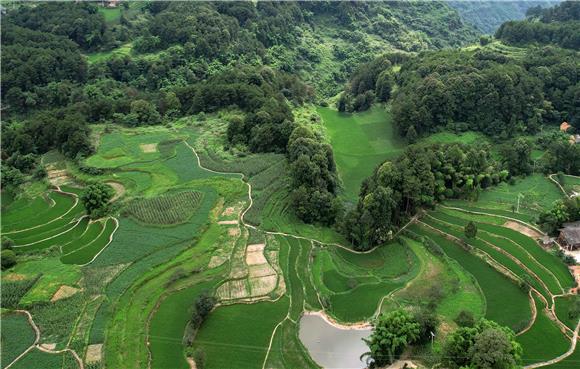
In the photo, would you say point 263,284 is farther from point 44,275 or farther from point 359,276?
point 44,275

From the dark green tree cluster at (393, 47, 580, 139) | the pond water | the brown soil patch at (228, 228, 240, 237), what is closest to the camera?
the pond water

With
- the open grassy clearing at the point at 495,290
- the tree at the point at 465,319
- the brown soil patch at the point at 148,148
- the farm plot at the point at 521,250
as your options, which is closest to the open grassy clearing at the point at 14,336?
the brown soil patch at the point at 148,148

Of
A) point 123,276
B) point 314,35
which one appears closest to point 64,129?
point 123,276

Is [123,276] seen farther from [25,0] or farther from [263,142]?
[25,0]

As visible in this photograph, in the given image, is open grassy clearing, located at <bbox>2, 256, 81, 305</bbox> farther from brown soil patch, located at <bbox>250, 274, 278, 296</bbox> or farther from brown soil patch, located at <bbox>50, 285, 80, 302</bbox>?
brown soil patch, located at <bbox>250, 274, 278, 296</bbox>

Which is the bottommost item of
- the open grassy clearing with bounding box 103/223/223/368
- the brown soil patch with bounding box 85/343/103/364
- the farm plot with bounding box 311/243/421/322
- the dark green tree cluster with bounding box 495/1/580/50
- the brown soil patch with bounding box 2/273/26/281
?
the brown soil patch with bounding box 2/273/26/281

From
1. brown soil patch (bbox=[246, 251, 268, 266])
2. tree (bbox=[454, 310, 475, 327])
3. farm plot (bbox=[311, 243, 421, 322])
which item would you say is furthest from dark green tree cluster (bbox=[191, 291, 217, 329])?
tree (bbox=[454, 310, 475, 327])

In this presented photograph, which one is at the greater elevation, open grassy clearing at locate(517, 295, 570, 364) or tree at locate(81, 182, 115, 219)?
open grassy clearing at locate(517, 295, 570, 364)

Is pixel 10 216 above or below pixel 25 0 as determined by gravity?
below
